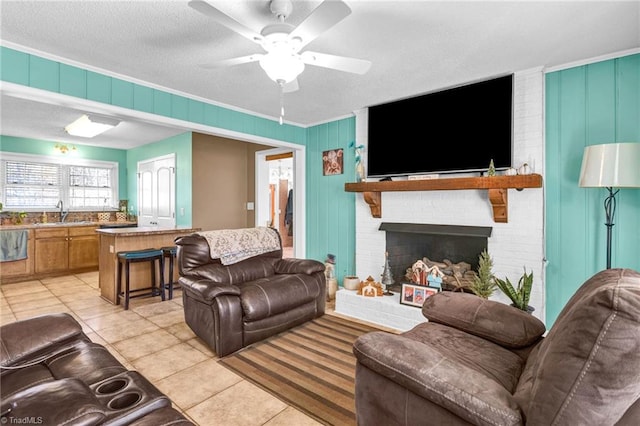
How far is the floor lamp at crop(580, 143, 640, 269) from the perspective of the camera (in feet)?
6.95

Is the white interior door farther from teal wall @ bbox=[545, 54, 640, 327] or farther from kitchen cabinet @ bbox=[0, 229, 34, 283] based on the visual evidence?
teal wall @ bbox=[545, 54, 640, 327]

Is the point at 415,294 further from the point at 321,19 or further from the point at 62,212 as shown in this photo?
the point at 62,212

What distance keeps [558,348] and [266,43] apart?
181 cm

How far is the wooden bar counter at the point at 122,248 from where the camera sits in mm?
3922

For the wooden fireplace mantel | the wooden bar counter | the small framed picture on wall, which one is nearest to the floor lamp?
the wooden fireplace mantel

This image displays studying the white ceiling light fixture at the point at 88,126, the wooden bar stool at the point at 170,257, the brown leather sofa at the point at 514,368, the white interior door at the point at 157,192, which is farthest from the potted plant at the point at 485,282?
the white ceiling light fixture at the point at 88,126

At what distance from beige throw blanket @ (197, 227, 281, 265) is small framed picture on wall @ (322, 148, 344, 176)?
1324 millimetres

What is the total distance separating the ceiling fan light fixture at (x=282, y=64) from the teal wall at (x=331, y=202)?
2.47 meters

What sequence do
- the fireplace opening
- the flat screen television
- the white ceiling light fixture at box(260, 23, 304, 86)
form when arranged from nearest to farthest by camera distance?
the white ceiling light fixture at box(260, 23, 304, 86), the flat screen television, the fireplace opening

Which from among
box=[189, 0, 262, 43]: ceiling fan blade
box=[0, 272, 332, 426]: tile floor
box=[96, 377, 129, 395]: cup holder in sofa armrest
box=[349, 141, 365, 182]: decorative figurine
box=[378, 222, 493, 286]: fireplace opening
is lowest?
box=[0, 272, 332, 426]: tile floor

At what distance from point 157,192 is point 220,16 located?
5088 mm

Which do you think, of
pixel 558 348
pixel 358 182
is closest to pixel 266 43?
pixel 558 348

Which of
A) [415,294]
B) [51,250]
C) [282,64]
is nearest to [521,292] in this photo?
[415,294]

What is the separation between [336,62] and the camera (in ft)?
6.23
